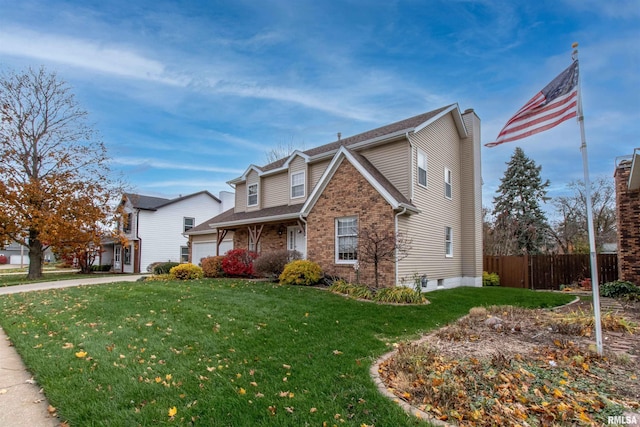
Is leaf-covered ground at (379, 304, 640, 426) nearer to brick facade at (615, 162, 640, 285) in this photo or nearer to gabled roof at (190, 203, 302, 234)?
brick facade at (615, 162, 640, 285)

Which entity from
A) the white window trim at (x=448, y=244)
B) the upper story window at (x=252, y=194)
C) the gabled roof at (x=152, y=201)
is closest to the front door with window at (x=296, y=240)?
the upper story window at (x=252, y=194)

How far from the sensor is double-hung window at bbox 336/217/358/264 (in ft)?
42.7

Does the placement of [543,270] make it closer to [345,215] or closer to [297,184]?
[345,215]

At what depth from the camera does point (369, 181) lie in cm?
1259

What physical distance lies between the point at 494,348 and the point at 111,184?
24.0 meters

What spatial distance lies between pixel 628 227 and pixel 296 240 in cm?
1307

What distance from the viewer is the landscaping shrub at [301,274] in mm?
12914

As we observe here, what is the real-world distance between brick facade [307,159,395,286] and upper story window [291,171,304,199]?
132 inches

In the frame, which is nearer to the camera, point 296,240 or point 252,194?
point 296,240

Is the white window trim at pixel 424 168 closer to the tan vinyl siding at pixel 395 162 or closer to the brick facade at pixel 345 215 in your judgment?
the tan vinyl siding at pixel 395 162

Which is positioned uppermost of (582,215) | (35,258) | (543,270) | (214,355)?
(582,215)

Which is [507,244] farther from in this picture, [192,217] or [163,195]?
[163,195]

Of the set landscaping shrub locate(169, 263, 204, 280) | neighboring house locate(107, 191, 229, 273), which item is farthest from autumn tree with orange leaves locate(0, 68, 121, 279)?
landscaping shrub locate(169, 263, 204, 280)

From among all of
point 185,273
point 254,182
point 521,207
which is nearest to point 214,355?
point 185,273
